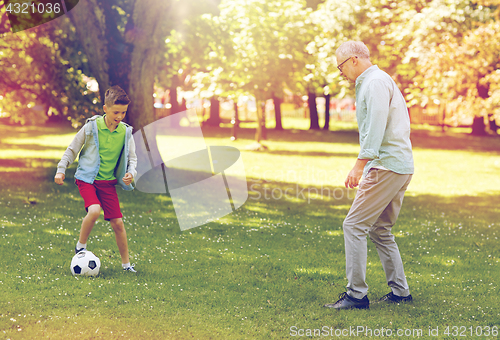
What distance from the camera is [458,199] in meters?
12.5

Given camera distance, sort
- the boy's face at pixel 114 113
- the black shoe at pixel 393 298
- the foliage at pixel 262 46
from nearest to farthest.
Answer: the black shoe at pixel 393 298, the boy's face at pixel 114 113, the foliage at pixel 262 46

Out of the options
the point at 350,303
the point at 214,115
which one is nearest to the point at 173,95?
the point at 214,115

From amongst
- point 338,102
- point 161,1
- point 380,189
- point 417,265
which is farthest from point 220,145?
point 338,102

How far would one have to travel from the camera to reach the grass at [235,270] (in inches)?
167

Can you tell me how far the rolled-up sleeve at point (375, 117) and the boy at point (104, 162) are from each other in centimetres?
245

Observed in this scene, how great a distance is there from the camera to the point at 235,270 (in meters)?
5.89

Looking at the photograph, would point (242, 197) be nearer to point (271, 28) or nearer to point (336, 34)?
point (271, 28)

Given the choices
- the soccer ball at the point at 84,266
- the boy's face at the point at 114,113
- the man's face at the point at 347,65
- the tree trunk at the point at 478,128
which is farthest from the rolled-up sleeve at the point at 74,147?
the tree trunk at the point at 478,128

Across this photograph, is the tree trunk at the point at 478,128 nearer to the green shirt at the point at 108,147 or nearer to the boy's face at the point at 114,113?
the green shirt at the point at 108,147

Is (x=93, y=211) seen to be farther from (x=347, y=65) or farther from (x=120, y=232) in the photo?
(x=347, y=65)

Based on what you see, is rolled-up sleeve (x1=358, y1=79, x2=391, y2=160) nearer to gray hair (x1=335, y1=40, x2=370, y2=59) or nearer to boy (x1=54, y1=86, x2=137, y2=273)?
gray hair (x1=335, y1=40, x2=370, y2=59)

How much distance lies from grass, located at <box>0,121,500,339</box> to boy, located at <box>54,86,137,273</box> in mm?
712

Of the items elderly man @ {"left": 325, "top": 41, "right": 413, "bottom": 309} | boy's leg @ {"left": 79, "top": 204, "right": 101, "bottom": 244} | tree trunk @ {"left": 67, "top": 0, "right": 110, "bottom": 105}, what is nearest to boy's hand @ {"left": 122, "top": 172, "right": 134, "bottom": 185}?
boy's leg @ {"left": 79, "top": 204, "right": 101, "bottom": 244}

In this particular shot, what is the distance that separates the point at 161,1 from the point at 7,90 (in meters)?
8.97
